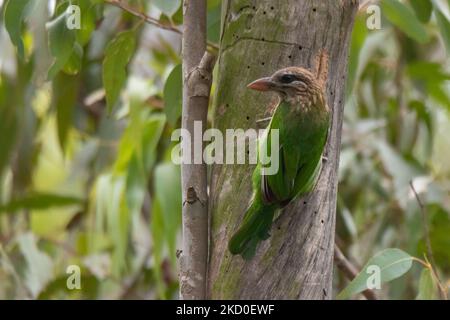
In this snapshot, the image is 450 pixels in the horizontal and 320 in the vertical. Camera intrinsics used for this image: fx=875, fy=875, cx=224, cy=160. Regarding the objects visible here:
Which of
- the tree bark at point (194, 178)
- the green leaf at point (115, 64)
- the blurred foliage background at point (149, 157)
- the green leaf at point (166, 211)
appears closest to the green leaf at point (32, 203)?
the blurred foliage background at point (149, 157)

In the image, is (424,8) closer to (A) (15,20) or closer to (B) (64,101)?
(A) (15,20)

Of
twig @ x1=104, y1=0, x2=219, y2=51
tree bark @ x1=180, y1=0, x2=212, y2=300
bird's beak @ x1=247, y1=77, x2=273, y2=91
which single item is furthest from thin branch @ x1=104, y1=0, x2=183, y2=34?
bird's beak @ x1=247, y1=77, x2=273, y2=91

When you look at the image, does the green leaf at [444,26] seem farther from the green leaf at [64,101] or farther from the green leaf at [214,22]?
the green leaf at [64,101]

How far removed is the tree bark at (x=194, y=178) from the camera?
1483 millimetres

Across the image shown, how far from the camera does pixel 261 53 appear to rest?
1535 mm

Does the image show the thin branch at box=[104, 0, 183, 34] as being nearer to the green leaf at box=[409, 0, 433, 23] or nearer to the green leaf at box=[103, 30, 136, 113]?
the green leaf at box=[103, 30, 136, 113]

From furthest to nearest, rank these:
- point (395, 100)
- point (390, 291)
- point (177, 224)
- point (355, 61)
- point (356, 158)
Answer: point (395, 100)
point (356, 158)
point (390, 291)
point (177, 224)
point (355, 61)

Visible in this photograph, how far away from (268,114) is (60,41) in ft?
1.65

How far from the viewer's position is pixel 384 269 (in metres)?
1.79

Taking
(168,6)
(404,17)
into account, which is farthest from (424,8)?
(168,6)

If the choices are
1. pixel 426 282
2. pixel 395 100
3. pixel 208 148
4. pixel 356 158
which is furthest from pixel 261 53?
pixel 395 100

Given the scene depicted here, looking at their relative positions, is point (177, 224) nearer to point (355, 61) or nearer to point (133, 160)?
A: point (133, 160)

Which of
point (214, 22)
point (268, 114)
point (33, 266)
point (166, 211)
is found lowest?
point (33, 266)

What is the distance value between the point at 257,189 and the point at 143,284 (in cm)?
209
